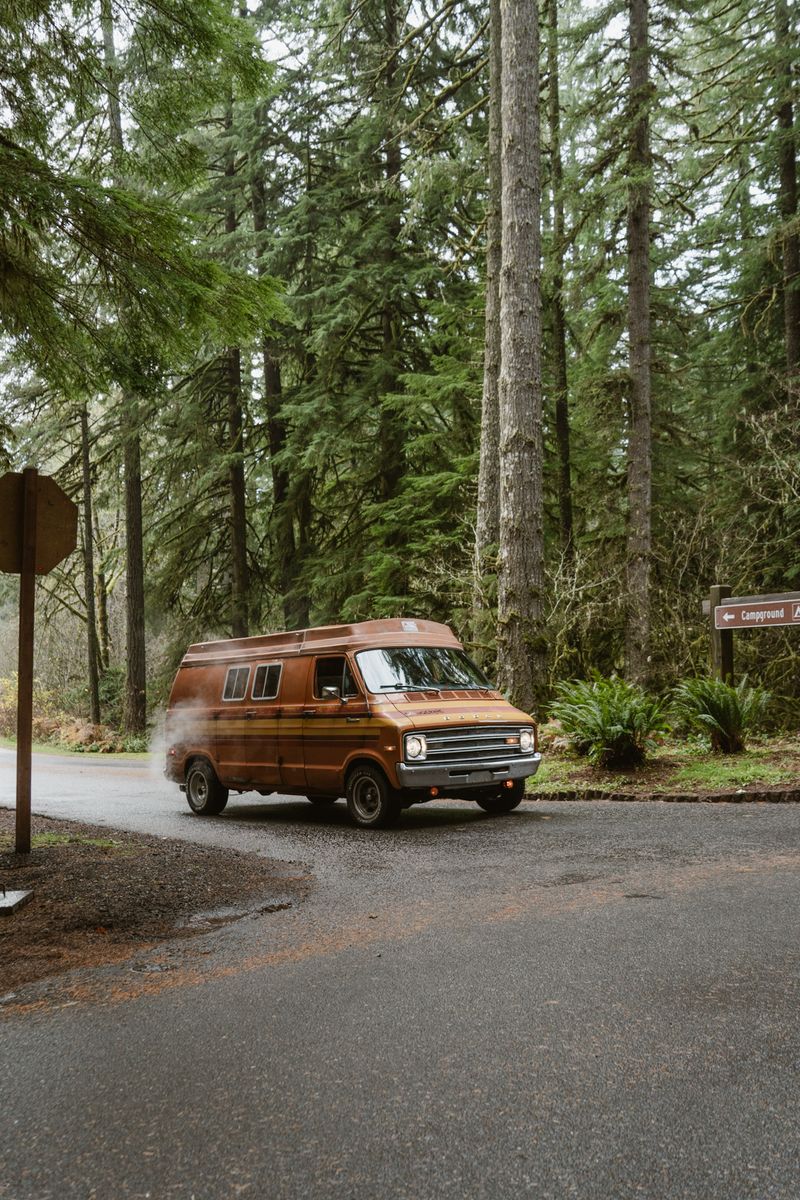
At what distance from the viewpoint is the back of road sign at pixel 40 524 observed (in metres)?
8.05

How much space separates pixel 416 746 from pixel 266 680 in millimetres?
3086

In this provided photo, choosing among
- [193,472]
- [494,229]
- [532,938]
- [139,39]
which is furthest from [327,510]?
[532,938]

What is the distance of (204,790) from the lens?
1316 cm

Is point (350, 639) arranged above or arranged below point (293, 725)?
above

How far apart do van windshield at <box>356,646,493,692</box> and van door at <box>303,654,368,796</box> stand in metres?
0.25

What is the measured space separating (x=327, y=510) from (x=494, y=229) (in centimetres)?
945

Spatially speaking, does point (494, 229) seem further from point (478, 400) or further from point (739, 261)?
point (739, 261)

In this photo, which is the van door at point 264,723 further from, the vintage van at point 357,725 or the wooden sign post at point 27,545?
the wooden sign post at point 27,545

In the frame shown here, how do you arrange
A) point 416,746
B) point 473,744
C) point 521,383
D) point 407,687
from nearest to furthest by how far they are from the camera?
point 416,746 → point 473,744 → point 407,687 → point 521,383

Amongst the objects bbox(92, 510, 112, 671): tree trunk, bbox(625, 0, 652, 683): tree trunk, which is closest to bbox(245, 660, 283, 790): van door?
bbox(625, 0, 652, 683): tree trunk

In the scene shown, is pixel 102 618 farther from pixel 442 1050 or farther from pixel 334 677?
pixel 442 1050

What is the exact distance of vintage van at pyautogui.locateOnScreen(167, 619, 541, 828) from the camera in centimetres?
1030

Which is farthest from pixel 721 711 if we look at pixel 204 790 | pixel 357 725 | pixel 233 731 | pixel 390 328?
pixel 390 328

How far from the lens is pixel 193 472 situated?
28047 millimetres
